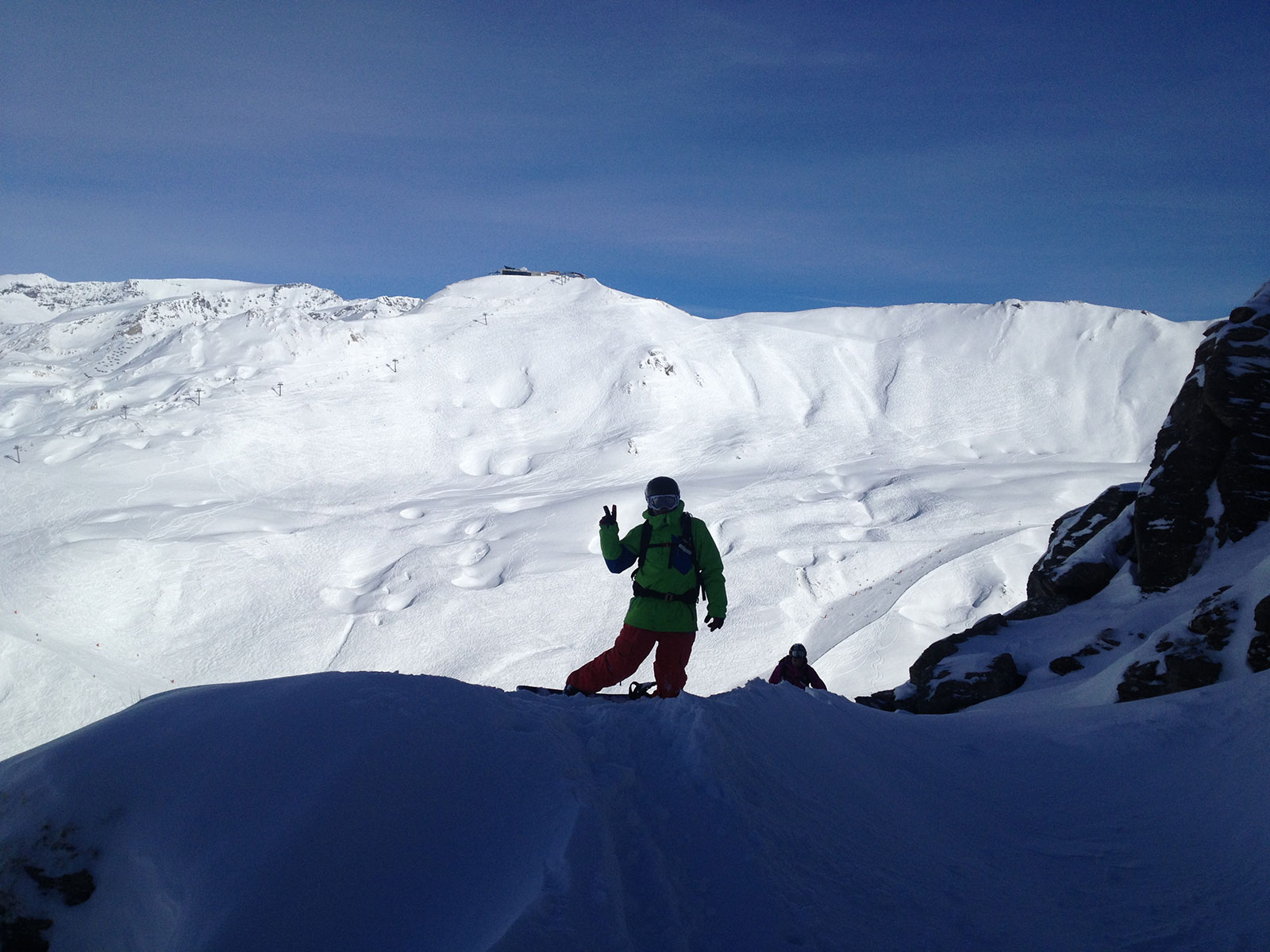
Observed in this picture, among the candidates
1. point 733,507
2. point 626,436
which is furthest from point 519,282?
point 733,507

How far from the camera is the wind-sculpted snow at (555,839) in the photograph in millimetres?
1801

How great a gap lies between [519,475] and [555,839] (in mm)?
22092

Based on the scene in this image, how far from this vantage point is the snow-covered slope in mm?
12969

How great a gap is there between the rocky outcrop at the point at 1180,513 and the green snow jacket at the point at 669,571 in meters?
3.23

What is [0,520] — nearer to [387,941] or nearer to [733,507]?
[733,507]

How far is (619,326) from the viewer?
34.3 m

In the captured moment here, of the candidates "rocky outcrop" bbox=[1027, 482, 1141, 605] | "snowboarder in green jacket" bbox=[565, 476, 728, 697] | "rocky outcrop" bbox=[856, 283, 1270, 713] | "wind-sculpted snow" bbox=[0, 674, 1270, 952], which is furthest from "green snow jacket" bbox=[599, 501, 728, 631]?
"rocky outcrop" bbox=[1027, 482, 1141, 605]

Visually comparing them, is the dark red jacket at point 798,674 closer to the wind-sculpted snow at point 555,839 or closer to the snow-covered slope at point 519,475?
the wind-sculpted snow at point 555,839

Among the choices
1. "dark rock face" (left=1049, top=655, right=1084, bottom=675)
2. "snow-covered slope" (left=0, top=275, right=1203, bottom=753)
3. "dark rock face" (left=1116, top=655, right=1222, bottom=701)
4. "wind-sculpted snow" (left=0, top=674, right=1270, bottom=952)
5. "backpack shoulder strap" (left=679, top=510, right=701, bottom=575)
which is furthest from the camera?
"snow-covered slope" (left=0, top=275, right=1203, bottom=753)

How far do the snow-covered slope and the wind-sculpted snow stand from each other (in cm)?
849

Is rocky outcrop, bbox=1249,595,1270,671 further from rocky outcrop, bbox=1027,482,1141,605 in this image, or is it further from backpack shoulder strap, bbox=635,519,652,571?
backpack shoulder strap, bbox=635,519,652,571

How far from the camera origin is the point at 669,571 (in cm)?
525

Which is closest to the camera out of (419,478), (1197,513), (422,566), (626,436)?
(1197,513)

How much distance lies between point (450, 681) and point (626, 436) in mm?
23562
